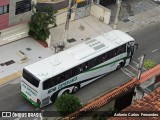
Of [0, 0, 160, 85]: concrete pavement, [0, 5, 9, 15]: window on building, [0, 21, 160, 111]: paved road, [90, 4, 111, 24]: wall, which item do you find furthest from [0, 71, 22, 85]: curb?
[90, 4, 111, 24]: wall

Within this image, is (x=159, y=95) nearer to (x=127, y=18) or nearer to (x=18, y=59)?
(x=18, y=59)

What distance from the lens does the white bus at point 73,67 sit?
39.5 m

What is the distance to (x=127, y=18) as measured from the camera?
56594 millimetres

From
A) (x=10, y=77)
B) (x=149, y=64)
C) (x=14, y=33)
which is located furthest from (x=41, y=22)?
(x=149, y=64)

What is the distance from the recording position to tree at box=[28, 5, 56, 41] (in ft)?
159

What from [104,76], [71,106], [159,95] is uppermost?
[159,95]

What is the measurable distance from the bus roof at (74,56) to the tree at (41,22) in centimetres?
665

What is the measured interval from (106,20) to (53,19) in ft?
26.9

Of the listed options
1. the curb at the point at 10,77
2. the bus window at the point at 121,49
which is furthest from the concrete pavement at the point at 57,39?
the bus window at the point at 121,49

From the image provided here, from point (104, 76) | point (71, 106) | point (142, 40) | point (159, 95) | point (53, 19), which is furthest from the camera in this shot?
point (142, 40)

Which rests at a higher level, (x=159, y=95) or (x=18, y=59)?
(x=159, y=95)

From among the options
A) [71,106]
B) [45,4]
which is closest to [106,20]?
[45,4]

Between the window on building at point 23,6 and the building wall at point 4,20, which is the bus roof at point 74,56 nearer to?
the building wall at point 4,20

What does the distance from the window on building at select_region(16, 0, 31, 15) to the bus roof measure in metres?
8.45
